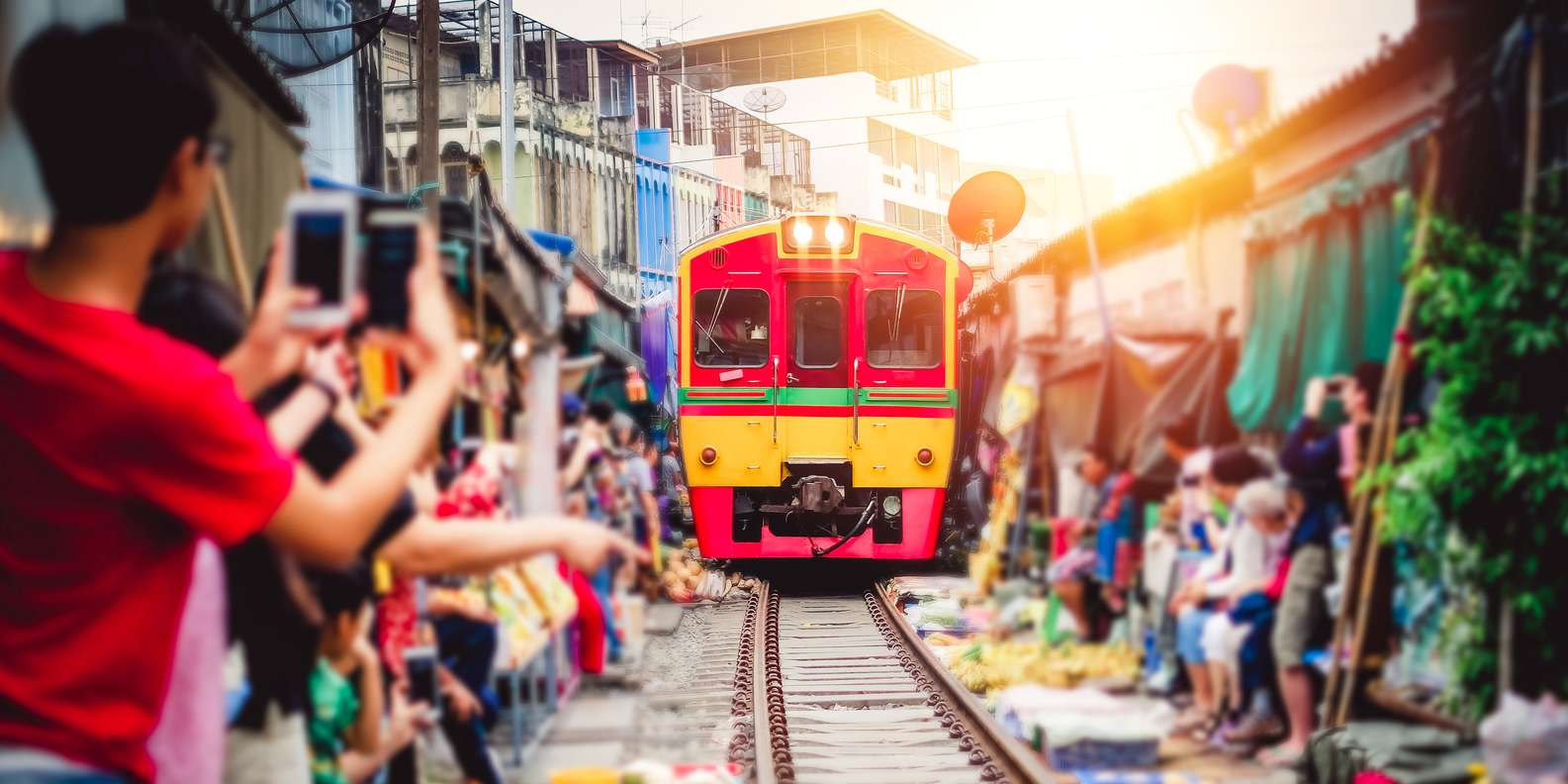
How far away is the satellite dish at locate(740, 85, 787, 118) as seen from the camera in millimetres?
4199

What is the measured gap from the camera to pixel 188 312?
221 centimetres

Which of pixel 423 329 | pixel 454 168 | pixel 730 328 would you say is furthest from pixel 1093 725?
pixel 454 168

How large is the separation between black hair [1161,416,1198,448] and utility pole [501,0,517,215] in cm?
218

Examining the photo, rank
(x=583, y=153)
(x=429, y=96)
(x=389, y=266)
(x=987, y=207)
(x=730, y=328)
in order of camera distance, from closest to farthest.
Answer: (x=389, y=266) < (x=987, y=207) < (x=583, y=153) < (x=730, y=328) < (x=429, y=96)

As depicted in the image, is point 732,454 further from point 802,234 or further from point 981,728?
point 981,728

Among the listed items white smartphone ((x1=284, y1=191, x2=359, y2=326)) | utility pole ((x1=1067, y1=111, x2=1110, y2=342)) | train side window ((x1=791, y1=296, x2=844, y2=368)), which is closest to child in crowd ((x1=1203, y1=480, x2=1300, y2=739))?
utility pole ((x1=1067, y1=111, x2=1110, y2=342))

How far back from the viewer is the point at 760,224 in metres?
4.93

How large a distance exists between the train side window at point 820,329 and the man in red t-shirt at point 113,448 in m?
3.32

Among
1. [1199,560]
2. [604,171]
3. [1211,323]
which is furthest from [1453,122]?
[604,171]

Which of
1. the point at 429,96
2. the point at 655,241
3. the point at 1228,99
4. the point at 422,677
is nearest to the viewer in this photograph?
the point at 422,677

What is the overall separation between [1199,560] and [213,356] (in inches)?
81.4

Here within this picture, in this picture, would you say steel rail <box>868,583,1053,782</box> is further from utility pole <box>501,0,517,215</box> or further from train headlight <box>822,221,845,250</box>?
utility pole <box>501,0,517,215</box>

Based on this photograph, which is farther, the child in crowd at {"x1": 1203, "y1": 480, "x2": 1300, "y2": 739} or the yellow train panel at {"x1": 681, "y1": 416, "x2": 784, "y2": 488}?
the yellow train panel at {"x1": 681, "y1": 416, "x2": 784, "y2": 488}

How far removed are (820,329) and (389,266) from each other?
127 inches
